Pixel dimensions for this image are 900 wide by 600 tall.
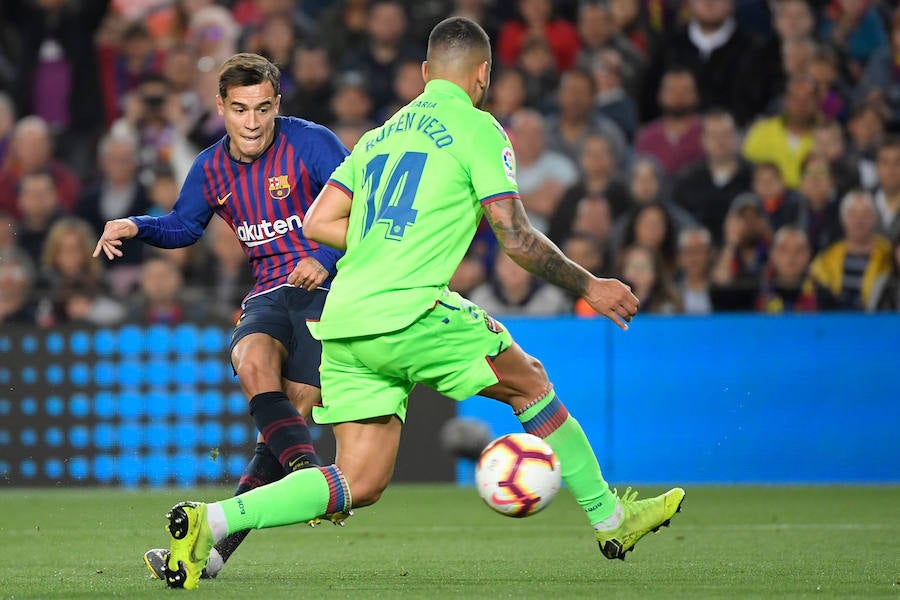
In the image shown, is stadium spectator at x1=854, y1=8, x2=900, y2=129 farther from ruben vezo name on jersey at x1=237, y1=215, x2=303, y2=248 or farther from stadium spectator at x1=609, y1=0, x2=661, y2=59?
ruben vezo name on jersey at x1=237, y1=215, x2=303, y2=248

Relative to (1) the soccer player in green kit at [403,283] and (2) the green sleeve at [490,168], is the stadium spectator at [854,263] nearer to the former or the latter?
(1) the soccer player in green kit at [403,283]

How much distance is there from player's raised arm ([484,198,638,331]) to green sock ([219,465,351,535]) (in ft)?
3.19


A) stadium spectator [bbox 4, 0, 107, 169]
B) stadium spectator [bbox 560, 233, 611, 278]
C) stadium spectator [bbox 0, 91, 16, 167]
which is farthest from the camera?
stadium spectator [bbox 4, 0, 107, 169]

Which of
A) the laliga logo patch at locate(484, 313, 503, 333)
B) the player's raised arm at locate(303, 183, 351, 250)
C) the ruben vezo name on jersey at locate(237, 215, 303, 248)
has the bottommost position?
the laliga logo patch at locate(484, 313, 503, 333)

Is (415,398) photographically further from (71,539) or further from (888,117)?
(888,117)

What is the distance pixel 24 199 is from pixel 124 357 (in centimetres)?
221

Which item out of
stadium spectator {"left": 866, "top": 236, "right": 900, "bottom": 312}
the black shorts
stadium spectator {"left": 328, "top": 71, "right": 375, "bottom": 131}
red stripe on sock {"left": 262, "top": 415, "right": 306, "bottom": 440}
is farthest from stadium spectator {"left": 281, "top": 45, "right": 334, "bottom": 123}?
red stripe on sock {"left": 262, "top": 415, "right": 306, "bottom": 440}

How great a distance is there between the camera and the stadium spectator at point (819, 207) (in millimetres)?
11430

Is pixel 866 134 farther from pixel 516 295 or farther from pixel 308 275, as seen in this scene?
pixel 308 275

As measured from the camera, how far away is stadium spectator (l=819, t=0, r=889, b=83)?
13055mm

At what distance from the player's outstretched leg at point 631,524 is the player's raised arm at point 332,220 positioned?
1.47 metres

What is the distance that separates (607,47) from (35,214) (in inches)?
205

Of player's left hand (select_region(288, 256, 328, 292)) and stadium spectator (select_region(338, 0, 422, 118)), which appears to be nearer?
player's left hand (select_region(288, 256, 328, 292))


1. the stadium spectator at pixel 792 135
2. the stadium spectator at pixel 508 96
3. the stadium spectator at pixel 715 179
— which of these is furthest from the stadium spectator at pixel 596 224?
the stadium spectator at pixel 792 135
